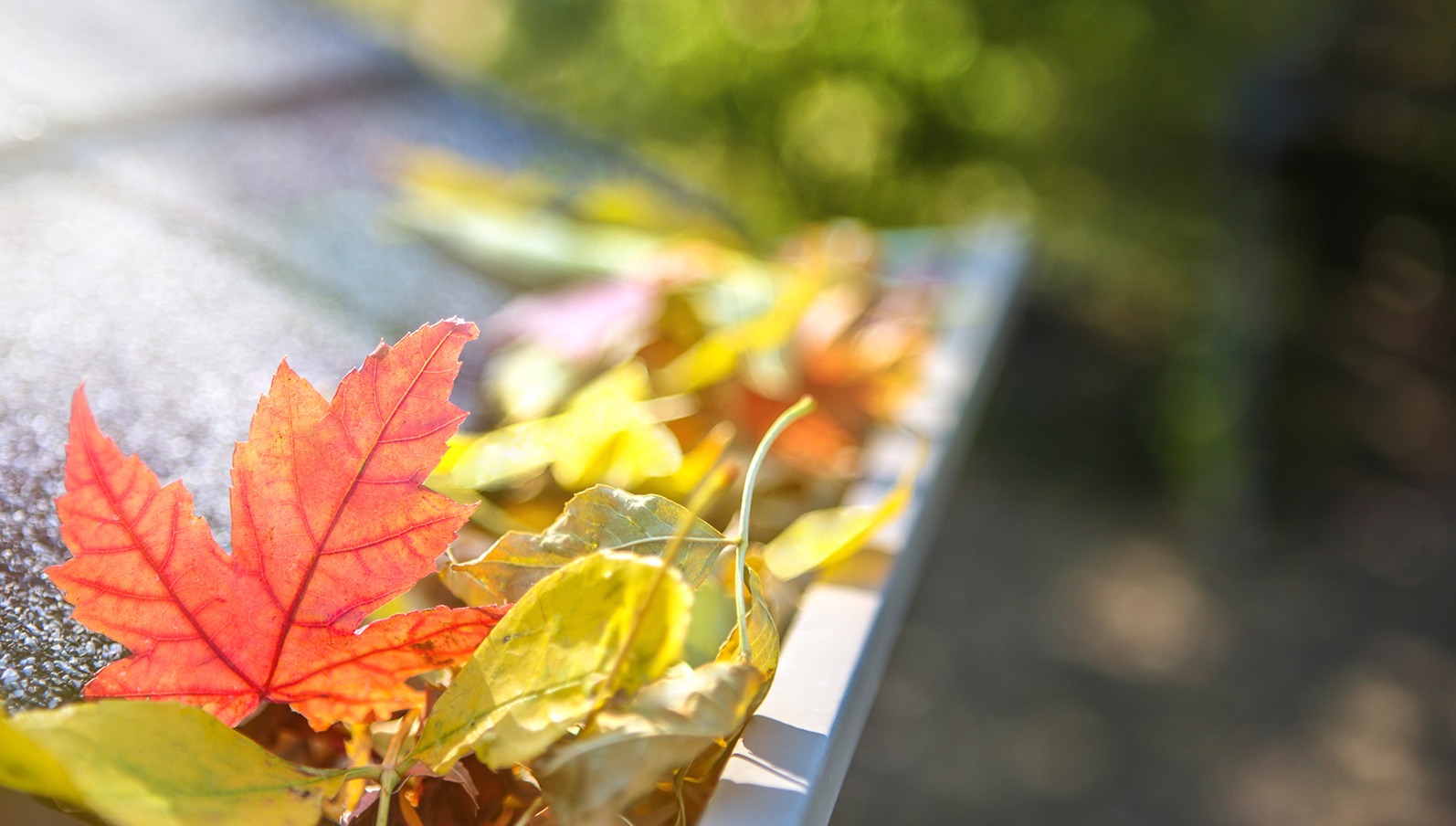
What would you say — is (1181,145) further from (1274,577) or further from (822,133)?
(1274,577)

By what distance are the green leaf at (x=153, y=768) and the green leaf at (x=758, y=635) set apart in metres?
0.11

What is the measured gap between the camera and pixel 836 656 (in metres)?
0.32

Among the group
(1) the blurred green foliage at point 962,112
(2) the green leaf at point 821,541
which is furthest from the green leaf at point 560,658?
(1) the blurred green foliage at point 962,112

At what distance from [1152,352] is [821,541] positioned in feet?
7.33

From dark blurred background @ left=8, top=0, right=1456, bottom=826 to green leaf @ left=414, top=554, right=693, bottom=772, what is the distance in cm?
120

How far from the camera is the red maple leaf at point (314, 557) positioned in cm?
25

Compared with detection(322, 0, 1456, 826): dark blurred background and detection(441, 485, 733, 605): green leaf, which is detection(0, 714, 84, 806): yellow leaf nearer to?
detection(441, 485, 733, 605): green leaf

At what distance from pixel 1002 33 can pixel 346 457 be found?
2178 mm

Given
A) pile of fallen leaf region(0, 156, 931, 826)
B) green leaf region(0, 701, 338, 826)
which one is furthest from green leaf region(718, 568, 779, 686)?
green leaf region(0, 701, 338, 826)

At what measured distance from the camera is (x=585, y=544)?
0.92 feet

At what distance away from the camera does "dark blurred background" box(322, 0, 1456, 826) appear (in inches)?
60.6

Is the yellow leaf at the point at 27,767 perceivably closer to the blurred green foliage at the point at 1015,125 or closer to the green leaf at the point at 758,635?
the green leaf at the point at 758,635

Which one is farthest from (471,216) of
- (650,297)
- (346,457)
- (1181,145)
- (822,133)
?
(1181,145)

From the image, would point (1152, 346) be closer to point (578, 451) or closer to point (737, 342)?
point (737, 342)
